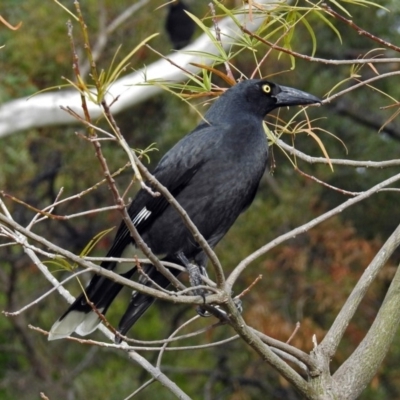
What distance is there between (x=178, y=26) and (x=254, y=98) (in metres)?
3.30

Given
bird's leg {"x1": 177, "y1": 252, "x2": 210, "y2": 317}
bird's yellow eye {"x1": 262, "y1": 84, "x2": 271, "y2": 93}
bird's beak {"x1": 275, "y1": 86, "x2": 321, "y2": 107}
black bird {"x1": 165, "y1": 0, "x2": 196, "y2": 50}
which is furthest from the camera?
black bird {"x1": 165, "y1": 0, "x2": 196, "y2": 50}

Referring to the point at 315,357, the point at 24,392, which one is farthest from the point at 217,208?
the point at 24,392

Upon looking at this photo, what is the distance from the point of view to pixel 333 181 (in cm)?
648

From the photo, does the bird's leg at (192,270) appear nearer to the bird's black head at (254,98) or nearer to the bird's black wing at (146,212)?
the bird's black wing at (146,212)

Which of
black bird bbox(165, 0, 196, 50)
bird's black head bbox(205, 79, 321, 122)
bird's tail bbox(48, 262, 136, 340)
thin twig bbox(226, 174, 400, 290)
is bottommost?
bird's tail bbox(48, 262, 136, 340)

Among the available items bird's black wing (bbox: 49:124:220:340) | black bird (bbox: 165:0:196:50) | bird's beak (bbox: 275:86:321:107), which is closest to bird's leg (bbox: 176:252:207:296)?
bird's black wing (bbox: 49:124:220:340)

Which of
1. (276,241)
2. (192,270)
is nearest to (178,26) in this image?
(192,270)

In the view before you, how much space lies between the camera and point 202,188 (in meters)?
2.79

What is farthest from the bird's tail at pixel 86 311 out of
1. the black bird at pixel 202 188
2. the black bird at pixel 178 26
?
the black bird at pixel 178 26

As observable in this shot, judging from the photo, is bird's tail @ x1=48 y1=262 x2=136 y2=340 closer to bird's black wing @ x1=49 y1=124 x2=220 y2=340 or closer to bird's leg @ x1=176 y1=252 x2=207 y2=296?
bird's black wing @ x1=49 y1=124 x2=220 y2=340

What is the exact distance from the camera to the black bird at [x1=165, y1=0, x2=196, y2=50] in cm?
610

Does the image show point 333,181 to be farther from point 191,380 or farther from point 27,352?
point 27,352

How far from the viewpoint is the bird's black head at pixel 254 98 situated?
9.60 ft

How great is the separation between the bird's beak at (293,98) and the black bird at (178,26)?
3.20 meters
